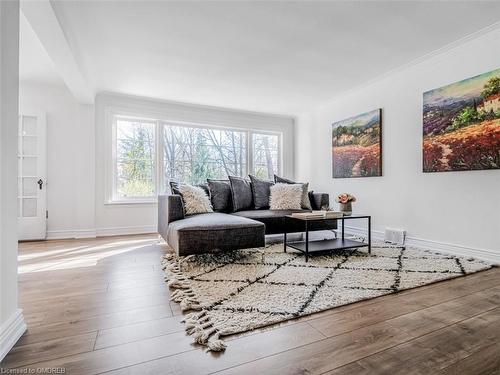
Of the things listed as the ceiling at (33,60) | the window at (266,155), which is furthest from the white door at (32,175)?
the window at (266,155)

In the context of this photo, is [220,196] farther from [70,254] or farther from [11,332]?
[11,332]

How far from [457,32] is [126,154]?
4.41 metres

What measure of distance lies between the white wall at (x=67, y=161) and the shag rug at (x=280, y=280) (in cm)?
218

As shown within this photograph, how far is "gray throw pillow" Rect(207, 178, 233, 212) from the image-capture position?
144 inches

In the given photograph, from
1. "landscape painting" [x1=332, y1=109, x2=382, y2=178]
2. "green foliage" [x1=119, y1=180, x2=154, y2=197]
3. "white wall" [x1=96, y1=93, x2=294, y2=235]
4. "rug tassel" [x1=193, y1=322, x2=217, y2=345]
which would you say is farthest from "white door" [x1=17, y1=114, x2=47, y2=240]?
"landscape painting" [x1=332, y1=109, x2=382, y2=178]

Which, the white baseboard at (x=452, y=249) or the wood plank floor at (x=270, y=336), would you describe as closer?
the wood plank floor at (x=270, y=336)

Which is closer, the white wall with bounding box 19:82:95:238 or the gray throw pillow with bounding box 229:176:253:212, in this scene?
the gray throw pillow with bounding box 229:176:253:212

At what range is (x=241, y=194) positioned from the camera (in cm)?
376

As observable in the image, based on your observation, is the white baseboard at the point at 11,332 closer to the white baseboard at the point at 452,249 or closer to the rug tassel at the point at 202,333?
the rug tassel at the point at 202,333

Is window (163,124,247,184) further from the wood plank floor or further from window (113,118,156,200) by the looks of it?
the wood plank floor

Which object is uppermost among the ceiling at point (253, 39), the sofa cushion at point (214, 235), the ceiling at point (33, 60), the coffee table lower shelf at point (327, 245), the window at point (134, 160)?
the ceiling at point (33, 60)

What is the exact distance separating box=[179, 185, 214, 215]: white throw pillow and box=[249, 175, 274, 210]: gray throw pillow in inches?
29.1

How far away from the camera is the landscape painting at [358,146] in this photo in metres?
3.72

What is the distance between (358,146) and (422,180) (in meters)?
1.06
